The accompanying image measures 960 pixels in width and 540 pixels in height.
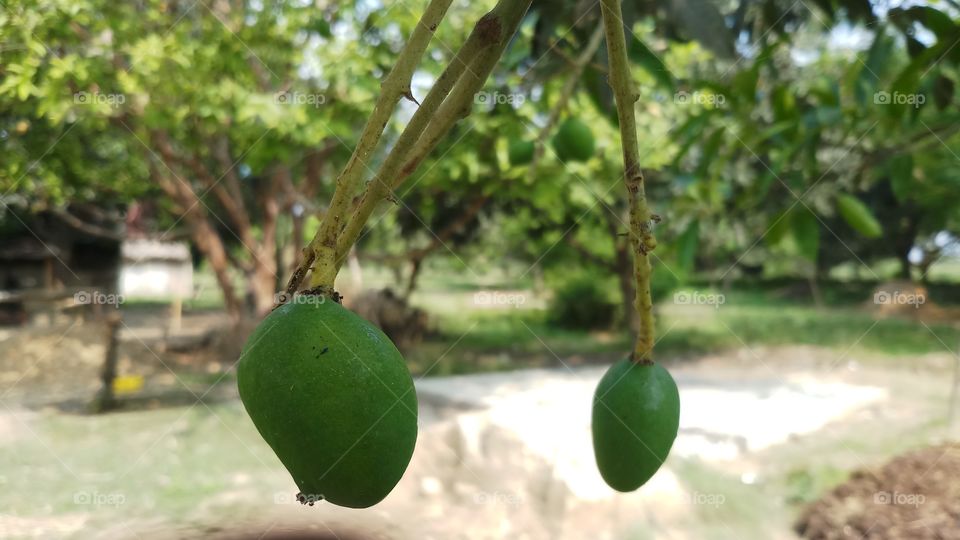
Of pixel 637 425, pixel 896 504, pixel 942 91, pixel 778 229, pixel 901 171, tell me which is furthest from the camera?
pixel 896 504

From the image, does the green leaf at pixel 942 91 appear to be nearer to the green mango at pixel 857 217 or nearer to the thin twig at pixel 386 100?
the green mango at pixel 857 217

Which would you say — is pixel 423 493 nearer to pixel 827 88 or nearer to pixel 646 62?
pixel 827 88

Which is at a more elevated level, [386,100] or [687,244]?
[687,244]

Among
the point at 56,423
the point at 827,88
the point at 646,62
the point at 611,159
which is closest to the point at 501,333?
the point at 611,159

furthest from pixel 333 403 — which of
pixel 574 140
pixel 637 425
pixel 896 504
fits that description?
pixel 896 504

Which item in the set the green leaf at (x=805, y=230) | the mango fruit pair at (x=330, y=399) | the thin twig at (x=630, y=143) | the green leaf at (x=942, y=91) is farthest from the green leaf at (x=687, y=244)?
the mango fruit pair at (x=330, y=399)

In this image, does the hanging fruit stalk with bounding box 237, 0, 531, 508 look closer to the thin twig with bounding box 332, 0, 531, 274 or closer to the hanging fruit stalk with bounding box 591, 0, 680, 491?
the thin twig with bounding box 332, 0, 531, 274

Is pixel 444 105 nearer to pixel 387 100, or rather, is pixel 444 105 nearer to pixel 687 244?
pixel 387 100
